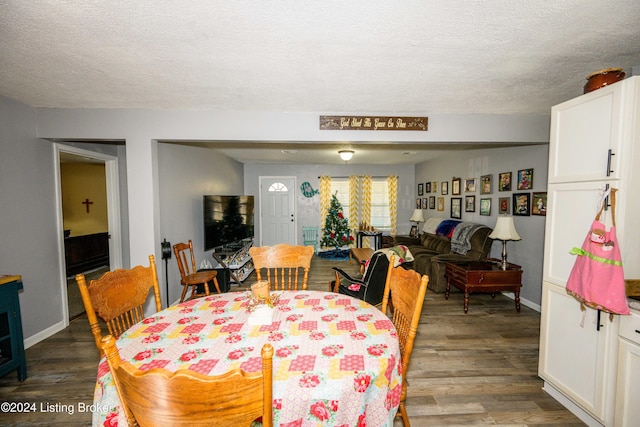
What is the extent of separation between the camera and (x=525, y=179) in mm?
3723

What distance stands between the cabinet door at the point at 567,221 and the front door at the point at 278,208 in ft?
18.5

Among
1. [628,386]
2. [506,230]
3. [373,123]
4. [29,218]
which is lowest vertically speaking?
[628,386]

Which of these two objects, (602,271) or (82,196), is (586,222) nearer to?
(602,271)

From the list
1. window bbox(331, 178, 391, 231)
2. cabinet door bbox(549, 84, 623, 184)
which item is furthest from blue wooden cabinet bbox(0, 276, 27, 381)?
window bbox(331, 178, 391, 231)

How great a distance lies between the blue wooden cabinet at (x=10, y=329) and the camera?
2.05m

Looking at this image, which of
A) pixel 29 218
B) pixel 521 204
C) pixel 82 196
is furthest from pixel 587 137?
pixel 82 196

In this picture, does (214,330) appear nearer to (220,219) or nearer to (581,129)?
(581,129)

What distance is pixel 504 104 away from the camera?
2658mm

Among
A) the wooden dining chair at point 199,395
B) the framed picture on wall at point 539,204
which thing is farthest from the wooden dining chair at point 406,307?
the framed picture on wall at point 539,204

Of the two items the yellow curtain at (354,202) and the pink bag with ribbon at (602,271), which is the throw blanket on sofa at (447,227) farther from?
the pink bag with ribbon at (602,271)

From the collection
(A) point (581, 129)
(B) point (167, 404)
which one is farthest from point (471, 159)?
(B) point (167, 404)

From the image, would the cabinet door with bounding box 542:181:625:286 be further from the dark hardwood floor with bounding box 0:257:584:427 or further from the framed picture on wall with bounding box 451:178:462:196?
the framed picture on wall with bounding box 451:178:462:196

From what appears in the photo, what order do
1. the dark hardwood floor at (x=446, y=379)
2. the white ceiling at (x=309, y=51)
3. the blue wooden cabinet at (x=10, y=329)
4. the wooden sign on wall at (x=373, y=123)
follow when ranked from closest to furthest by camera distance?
the white ceiling at (x=309, y=51) → the dark hardwood floor at (x=446, y=379) → the blue wooden cabinet at (x=10, y=329) → the wooden sign on wall at (x=373, y=123)

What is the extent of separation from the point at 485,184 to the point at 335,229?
348 centimetres
